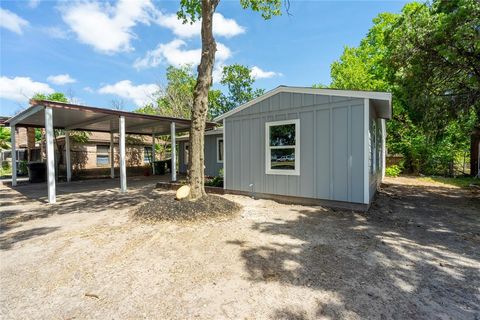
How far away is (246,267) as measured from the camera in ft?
9.82

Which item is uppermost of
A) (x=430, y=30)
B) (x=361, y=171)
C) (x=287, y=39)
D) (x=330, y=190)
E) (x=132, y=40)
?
(x=132, y=40)

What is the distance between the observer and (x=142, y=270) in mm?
2957

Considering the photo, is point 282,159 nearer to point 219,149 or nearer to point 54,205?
point 54,205

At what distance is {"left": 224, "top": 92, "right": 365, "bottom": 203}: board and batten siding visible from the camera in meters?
5.63

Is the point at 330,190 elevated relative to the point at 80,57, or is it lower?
lower

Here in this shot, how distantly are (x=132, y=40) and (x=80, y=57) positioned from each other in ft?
15.0

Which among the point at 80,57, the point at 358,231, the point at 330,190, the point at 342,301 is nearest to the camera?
the point at 342,301

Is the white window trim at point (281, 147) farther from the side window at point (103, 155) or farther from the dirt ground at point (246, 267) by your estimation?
the side window at point (103, 155)

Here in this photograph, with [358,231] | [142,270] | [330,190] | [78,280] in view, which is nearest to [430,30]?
[330,190]

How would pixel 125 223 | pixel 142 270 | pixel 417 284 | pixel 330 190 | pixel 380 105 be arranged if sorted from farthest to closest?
pixel 380 105 < pixel 330 190 < pixel 125 223 < pixel 142 270 < pixel 417 284

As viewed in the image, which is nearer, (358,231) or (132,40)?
(358,231)

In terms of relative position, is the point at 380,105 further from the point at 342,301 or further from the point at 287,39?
the point at 287,39

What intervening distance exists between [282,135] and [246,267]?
14.7 ft

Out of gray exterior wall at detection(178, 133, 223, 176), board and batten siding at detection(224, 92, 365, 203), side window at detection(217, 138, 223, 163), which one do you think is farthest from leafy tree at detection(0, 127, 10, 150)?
board and batten siding at detection(224, 92, 365, 203)
